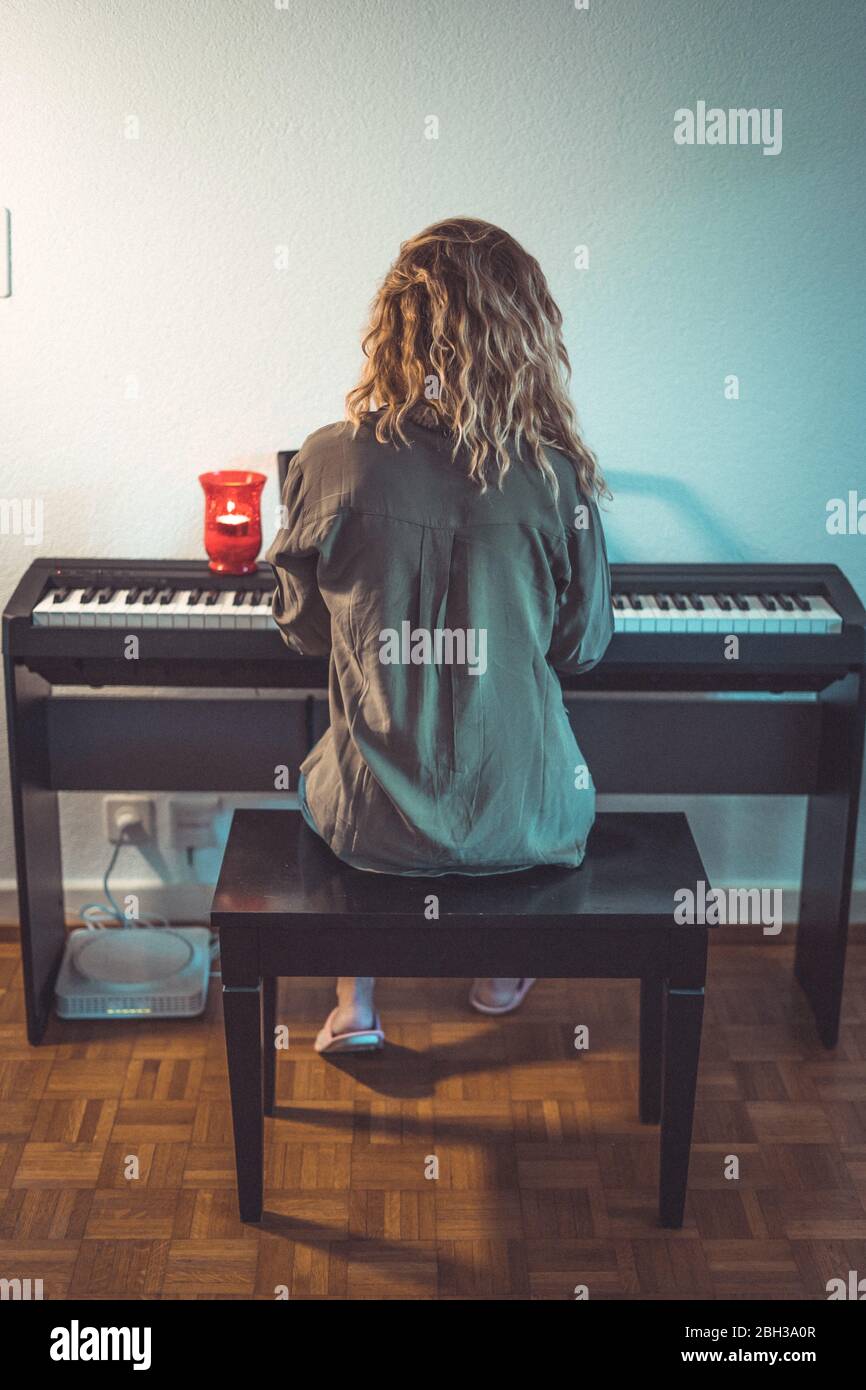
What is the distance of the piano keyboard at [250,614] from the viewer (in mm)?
2443

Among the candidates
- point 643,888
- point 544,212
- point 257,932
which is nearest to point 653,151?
point 544,212

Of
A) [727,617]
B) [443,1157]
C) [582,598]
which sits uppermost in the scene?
[582,598]

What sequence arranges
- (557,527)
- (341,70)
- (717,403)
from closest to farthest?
(557,527)
(341,70)
(717,403)

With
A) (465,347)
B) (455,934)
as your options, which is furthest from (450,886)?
(465,347)

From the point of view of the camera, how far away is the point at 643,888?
Result: 207 centimetres

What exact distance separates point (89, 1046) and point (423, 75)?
1807 millimetres

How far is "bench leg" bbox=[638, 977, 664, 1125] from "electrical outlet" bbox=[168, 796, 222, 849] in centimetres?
98

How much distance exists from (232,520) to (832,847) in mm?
1227

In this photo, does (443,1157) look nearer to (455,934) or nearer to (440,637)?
(455,934)

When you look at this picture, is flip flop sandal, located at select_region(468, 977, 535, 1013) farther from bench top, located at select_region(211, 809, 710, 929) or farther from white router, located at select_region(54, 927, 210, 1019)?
bench top, located at select_region(211, 809, 710, 929)

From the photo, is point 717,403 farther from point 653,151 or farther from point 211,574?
point 211,574

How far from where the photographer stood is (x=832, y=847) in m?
2.67

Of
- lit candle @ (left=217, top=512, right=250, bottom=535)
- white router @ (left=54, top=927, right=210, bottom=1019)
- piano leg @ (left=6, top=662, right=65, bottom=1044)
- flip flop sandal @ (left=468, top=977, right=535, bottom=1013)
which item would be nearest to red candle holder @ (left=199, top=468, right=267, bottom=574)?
lit candle @ (left=217, top=512, right=250, bottom=535)

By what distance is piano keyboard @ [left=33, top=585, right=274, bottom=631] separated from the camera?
8.01ft
